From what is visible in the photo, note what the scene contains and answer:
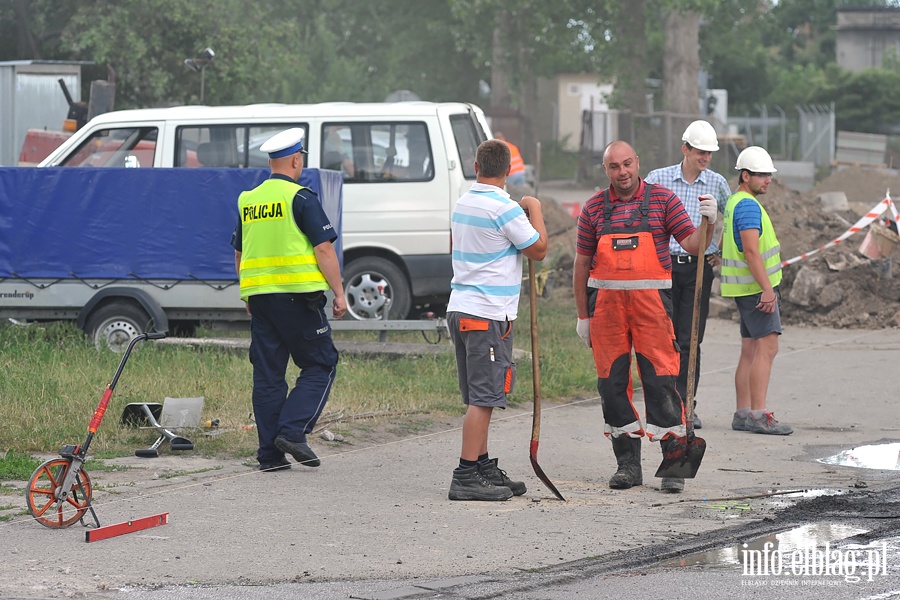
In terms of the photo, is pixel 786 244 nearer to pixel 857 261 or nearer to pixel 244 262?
pixel 857 261

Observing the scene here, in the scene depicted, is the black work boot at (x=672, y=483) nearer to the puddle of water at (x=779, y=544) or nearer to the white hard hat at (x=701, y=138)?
the puddle of water at (x=779, y=544)

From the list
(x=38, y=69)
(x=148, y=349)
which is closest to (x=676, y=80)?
(x=38, y=69)

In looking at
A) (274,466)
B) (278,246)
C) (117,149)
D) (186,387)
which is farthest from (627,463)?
(117,149)

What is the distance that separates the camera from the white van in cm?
1341

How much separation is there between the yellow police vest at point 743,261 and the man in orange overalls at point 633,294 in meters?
1.98

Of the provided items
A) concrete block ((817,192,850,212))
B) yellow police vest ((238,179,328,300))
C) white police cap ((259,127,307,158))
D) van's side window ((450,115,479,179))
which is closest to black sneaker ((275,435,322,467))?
yellow police vest ((238,179,328,300))

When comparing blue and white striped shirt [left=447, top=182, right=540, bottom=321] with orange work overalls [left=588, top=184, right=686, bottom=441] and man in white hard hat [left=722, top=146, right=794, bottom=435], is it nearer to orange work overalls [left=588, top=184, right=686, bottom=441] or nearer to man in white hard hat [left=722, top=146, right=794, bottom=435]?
orange work overalls [left=588, top=184, right=686, bottom=441]

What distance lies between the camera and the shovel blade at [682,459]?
7.24 meters

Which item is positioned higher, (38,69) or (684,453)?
(38,69)

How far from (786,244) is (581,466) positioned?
9.39 meters

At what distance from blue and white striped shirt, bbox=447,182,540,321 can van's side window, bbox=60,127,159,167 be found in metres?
6.97

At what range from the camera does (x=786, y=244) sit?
55.1 feet

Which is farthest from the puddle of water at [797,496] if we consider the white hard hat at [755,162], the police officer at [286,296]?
the white hard hat at [755,162]

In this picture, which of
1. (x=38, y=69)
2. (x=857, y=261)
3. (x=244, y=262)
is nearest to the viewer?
(x=244, y=262)
